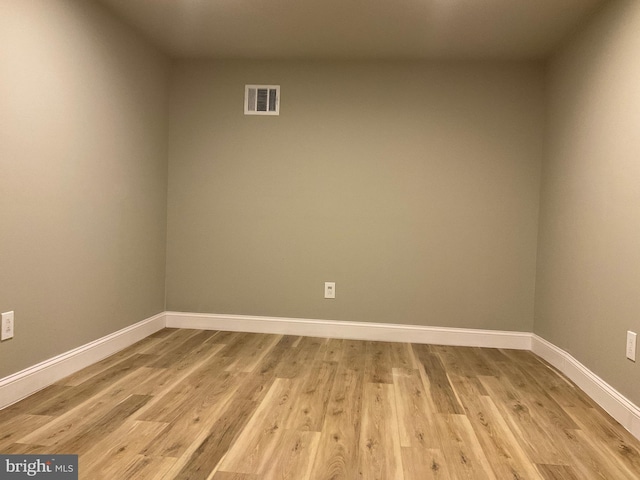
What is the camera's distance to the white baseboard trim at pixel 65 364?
2436 mm

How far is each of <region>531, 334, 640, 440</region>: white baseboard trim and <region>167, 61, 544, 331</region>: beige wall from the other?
467 millimetres

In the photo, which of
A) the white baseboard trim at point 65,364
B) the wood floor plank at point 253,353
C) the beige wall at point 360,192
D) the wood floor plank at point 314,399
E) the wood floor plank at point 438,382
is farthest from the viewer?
the beige wall at point 360,192

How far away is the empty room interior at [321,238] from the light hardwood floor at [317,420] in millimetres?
16

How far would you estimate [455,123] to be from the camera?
13.0 ft

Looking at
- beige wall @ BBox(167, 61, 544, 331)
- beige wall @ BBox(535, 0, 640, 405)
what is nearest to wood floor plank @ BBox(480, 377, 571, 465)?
beige wall @ BBox(535, 0, 640, 405)

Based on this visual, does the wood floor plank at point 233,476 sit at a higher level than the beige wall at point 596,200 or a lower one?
lower

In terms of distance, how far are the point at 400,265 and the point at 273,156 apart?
131 centimetres

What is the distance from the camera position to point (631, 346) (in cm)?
241

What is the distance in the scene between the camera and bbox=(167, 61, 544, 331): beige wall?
3.94 metres

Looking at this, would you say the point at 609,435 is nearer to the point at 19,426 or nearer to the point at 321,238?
the point at 321,238

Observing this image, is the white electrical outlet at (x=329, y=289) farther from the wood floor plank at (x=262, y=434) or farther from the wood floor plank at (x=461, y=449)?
the wood floor plank at (x=461, y=449)

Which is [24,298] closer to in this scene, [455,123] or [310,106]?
[310,106]

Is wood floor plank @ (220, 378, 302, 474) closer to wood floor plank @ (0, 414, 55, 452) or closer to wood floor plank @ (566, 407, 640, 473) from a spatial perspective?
wood floor plank @ (0, 414, 55, 452)

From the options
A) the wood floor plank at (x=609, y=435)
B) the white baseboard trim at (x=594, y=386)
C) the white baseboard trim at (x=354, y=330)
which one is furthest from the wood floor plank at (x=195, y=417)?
the white baseboard trim at (x=594, y=386)
